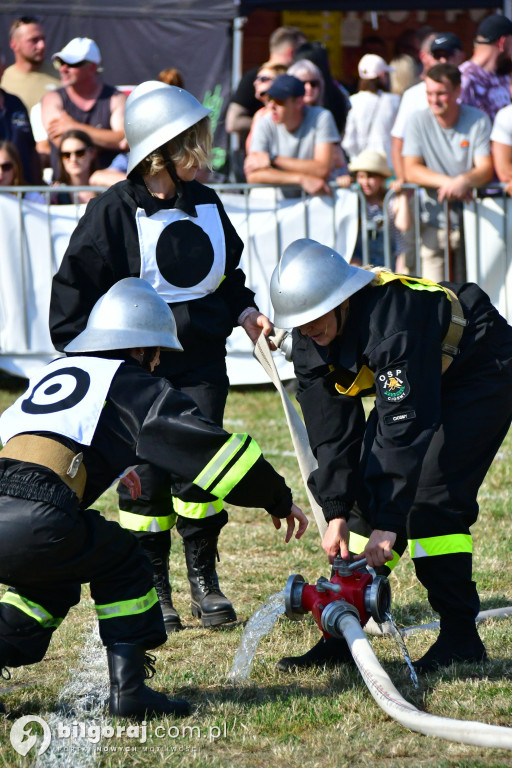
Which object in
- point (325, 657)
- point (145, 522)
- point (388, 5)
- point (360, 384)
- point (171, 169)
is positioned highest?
point (171, 169)

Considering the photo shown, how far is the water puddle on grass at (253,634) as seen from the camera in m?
4.00

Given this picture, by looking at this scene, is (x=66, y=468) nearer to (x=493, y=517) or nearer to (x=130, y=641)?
(x=130, y=641)

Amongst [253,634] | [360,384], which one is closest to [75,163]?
[253,634]

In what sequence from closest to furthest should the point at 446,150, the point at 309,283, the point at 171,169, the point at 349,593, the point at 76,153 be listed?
the point at 309,283, the point at 349,593, the point at 171,169, the point at 446,150, the point at 76,153

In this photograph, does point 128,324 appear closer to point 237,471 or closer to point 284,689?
point 237,471

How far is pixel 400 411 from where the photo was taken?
3.53 m

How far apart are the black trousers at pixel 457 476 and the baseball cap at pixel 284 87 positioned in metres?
4.83

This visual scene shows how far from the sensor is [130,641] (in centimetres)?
346

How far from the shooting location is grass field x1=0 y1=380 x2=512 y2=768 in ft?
10.6

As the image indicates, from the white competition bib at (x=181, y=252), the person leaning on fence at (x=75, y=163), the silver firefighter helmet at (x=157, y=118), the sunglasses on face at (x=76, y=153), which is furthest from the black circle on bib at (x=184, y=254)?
the sunglasses on face at (x=76, y=153)

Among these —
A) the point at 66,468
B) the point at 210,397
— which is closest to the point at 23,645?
the point at 66,468

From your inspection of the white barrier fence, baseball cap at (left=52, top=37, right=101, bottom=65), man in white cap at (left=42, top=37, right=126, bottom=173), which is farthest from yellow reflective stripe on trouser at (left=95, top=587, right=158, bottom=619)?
baseball cap at (left=52, top=37, right=101, bottom=65)

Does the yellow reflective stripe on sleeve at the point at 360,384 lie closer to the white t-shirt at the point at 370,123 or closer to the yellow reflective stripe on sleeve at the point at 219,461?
the yellow reflective stripe on sleeve at the point at 219,461

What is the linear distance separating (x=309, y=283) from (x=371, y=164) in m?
5.44
